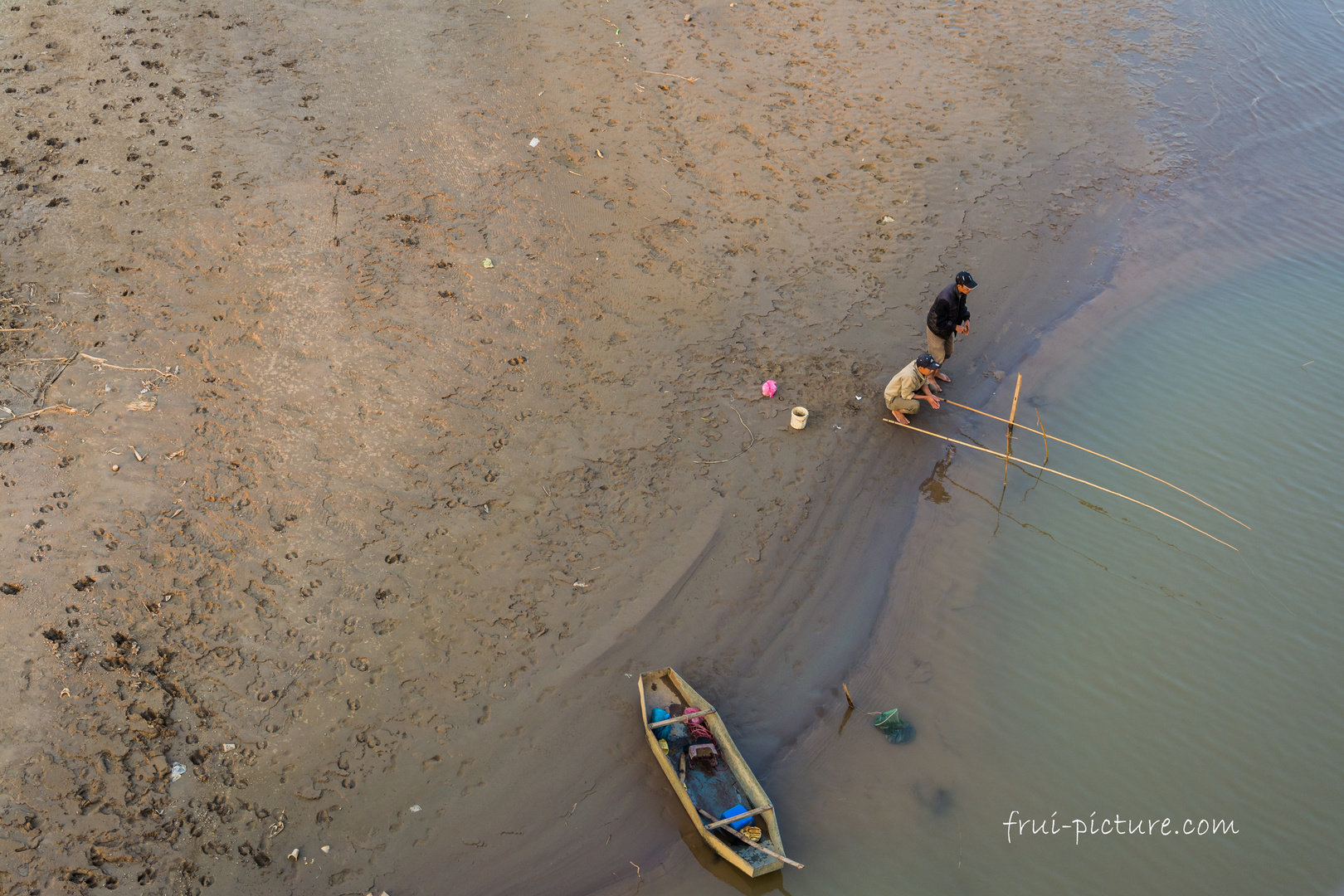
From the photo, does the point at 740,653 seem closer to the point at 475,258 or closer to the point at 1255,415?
the point at 475,258

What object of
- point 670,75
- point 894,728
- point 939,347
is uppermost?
point 670,75

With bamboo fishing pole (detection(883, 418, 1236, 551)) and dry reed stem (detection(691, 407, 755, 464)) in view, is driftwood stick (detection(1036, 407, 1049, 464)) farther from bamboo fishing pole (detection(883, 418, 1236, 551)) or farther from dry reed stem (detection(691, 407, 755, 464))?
dry reed stem (detection(691, 407, 755, 464))

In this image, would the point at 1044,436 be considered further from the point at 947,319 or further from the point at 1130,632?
the point at 1130,632

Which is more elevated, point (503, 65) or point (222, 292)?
point (503, 65)

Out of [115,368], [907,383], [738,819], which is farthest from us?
[907,383]

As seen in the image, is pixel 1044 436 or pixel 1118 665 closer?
pixel 1118 665

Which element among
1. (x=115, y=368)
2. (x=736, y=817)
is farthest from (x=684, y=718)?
(x=115, y=368)

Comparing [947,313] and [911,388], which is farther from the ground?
[947,313]

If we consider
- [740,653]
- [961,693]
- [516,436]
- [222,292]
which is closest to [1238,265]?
[961,693]
